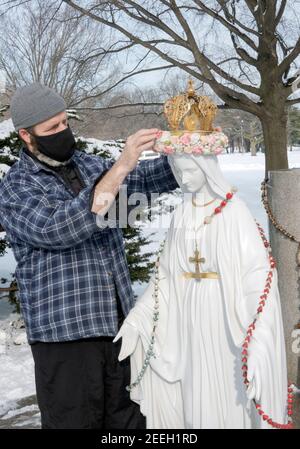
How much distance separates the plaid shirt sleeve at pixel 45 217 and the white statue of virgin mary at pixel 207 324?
459 millimetres

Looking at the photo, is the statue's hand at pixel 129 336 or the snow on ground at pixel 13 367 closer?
the statue's hand at pixel 129 336

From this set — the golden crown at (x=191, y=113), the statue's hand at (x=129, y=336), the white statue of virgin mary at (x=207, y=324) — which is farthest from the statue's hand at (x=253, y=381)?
the golden crown at (x=191, y=113)

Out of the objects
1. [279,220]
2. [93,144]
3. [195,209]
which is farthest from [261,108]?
[195,209]

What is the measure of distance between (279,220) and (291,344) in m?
1.02

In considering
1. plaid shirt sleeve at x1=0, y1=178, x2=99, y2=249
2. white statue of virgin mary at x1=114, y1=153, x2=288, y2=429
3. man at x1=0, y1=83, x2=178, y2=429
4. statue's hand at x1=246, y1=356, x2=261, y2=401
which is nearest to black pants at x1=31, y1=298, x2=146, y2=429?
man at x1=0, y1=83, x2=178, y2=429

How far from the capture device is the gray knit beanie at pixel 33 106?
231 centimetres

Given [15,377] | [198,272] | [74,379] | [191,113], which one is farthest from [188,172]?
[15,377]

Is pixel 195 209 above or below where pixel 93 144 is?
below

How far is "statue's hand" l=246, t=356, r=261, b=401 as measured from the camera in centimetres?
193

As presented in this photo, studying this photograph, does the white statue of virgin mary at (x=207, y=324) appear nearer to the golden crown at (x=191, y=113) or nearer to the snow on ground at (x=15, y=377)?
the golden crown at (x=191, y=113)
